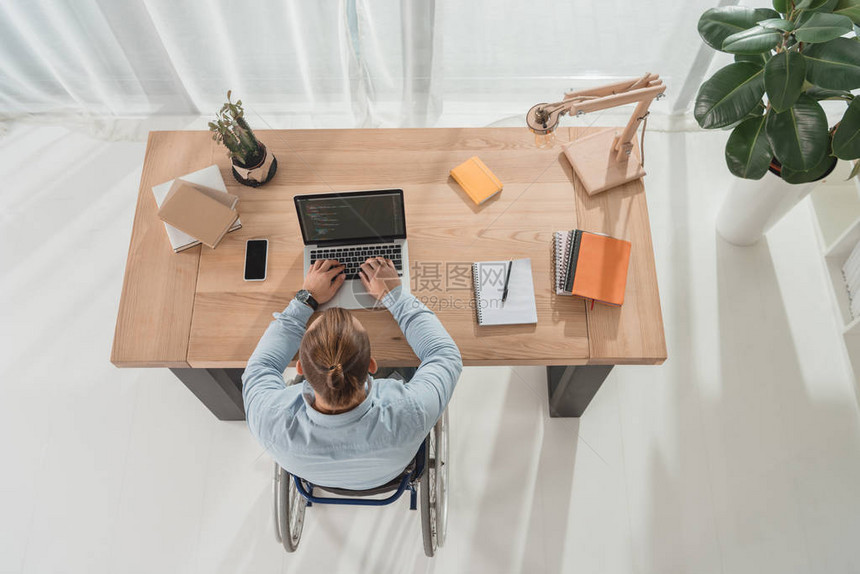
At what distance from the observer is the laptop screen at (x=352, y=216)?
1.55 m

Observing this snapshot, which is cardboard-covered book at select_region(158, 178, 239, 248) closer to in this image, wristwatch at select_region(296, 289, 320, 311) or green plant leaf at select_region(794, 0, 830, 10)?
wristwatch at select_region(296, 289, 320, 311)

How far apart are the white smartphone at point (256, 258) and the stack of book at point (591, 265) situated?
84cm

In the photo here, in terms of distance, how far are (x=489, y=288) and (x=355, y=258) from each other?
394mm

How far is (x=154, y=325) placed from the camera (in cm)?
163

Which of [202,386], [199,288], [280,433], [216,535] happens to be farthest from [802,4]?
[216,535]

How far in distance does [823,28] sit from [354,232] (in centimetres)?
127

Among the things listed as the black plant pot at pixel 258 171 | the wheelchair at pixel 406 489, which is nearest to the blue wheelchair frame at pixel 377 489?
the wheelchair at pixel 406 489

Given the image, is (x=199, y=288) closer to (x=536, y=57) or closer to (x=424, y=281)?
(x=424, y=281)

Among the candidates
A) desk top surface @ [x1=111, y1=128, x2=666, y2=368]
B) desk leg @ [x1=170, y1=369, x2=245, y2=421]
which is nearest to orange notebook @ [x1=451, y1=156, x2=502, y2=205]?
desk top surface @ [x1=111, y1=128, x2=666, y2=368]

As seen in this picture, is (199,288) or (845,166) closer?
(199,288)

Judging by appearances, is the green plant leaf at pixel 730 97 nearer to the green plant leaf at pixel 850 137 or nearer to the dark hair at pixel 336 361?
the green plant leaf at pixel 850 137

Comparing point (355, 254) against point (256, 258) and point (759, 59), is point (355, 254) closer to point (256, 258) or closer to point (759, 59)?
point (256, 258)

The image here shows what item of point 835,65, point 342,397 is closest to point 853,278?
point 835,65

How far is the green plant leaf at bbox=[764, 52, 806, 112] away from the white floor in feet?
3.41
